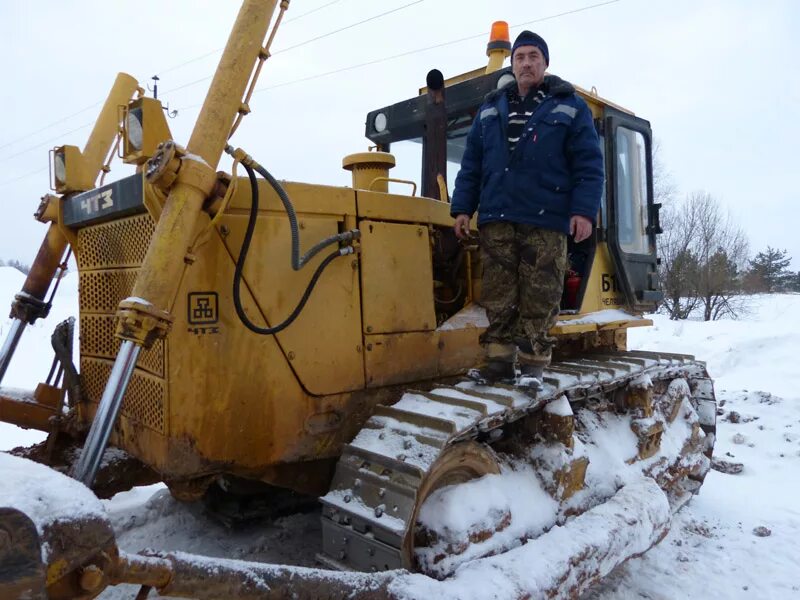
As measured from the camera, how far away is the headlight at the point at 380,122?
4.72 meters

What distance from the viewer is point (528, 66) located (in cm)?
326

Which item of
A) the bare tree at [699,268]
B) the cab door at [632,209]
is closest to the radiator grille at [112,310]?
the cab door at [632,209]

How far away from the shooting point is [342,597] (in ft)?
6.75

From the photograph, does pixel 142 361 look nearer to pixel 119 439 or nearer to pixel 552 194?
pixel 119 439

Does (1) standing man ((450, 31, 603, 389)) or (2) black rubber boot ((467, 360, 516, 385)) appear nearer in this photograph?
(1) standing man ((450, 31, 603, 389))

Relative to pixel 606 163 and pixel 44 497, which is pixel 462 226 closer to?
pixel 606 163

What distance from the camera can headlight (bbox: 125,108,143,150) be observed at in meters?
2.72

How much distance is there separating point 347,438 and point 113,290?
1314 mm

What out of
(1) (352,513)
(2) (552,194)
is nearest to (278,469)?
(1) (352,513)

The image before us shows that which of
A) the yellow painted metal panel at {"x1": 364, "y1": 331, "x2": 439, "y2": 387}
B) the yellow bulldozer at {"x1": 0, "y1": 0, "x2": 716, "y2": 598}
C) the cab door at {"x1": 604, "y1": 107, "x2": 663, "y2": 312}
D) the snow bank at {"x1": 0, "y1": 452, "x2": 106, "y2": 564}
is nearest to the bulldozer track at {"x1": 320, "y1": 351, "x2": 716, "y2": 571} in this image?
the yellow bulldozer at {"x1": 0, "y1": 0, "x2": 716, "y2": 598}

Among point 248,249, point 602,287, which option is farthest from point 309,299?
point 602,287

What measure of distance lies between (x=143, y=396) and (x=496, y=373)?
1.71 metres

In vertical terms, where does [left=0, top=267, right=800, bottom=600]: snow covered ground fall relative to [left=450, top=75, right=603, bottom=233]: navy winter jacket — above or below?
below

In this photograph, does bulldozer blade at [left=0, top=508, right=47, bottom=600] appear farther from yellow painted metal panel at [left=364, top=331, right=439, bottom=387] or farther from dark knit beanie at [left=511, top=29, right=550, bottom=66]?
dark knit beanie at [left=511, top=29, right=550, bottom=66]
